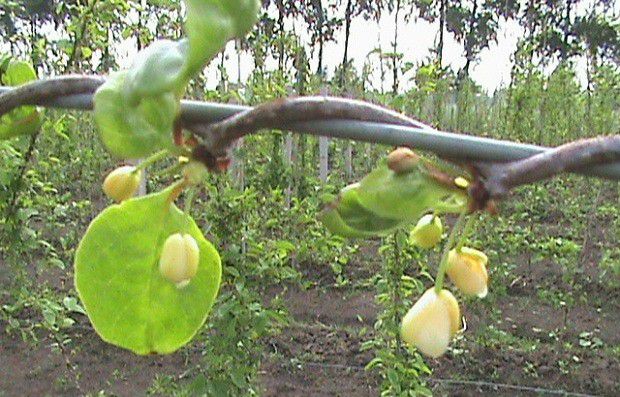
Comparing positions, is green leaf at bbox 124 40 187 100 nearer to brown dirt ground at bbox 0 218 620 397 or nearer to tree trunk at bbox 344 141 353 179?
brown dirt ground at bbox 0 218 620 397

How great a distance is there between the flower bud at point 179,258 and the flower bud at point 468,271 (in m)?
0.11

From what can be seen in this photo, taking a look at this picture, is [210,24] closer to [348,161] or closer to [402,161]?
[402,161]

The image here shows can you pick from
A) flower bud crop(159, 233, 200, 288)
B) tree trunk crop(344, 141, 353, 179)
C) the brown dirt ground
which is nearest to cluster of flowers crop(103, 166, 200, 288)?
flower bud crop(159, 233, 200, 288)

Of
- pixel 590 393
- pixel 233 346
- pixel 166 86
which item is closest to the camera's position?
pixel 166 86

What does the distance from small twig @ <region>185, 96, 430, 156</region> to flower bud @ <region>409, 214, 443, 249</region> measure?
52 millimetres

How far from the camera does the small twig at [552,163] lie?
28 centimetres

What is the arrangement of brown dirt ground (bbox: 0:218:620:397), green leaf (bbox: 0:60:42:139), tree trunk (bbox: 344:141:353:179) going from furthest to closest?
1. tree trunk (bbox: 344:141:353:179)
2. brown dirt ground (bbox: 0:218:620:397)
3. green leaf (bbox: 0:60:42:139)

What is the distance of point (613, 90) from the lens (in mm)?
5211

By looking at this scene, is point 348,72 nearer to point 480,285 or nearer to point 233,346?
point 233,346

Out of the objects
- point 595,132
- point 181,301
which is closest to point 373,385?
point 181,301

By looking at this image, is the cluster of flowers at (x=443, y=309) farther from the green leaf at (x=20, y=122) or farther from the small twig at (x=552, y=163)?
the green leaf at (x=20, y=122)

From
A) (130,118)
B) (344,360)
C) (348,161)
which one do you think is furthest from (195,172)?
(348,161)

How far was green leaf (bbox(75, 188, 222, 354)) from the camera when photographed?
0.37 m

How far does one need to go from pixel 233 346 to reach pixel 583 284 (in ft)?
7.56
